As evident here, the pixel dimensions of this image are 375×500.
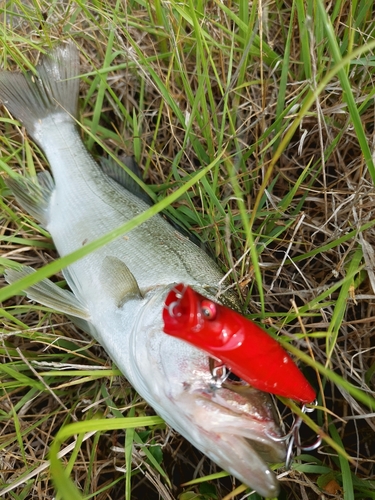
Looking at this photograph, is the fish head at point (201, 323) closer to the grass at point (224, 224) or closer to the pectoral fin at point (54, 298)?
the grass at point (224, 224)

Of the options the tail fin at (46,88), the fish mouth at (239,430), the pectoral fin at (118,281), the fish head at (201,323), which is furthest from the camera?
the tail fin at (46,88)

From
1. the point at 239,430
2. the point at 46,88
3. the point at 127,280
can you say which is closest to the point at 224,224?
the point at 127,280

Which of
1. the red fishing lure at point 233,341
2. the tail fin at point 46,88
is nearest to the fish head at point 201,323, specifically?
the red fishing lure at point 233,341

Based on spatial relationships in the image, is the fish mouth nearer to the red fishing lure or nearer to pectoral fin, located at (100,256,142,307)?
the red fishing lure

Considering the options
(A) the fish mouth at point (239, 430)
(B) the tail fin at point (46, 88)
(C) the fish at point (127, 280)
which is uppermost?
(B) the tail fin at point (46, 88)

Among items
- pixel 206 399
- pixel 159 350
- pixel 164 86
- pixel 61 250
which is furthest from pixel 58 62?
pixel 206 399

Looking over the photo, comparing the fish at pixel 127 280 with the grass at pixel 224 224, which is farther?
the grass at pixel 224 224

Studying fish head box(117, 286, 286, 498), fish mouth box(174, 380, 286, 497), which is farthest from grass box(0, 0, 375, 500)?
fish mouth box(174, 380, 286, 497)
